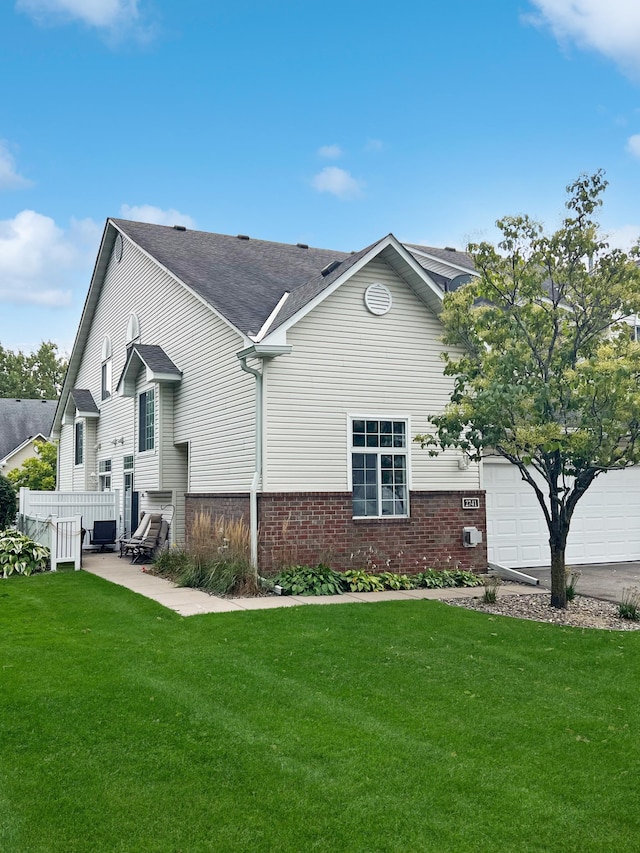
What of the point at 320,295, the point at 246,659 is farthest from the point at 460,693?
the point at 320,295

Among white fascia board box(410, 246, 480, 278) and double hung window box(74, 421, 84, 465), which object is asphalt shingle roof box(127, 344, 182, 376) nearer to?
white fascia board box(410, 246, 480, 278)

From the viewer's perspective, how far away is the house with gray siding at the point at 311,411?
39.8 feet

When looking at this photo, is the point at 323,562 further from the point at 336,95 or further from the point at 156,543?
the point at 336,95

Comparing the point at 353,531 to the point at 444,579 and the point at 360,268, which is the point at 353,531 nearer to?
the point at 444,579

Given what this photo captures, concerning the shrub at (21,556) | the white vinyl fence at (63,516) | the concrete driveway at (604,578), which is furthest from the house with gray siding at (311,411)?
the shrub at (21,556)

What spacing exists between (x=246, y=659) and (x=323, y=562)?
16.0 feet

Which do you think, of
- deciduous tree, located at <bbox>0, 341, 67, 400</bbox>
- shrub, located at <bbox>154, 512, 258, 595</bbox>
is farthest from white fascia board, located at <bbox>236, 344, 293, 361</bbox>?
deciduous tree, located at <bbox>0, 341, 67, 400</bbox>

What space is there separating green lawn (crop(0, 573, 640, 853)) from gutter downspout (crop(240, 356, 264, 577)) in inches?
113

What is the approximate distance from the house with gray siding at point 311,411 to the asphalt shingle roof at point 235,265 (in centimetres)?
7

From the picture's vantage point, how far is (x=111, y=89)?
17.3 m

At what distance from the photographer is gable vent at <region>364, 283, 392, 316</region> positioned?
13.1m

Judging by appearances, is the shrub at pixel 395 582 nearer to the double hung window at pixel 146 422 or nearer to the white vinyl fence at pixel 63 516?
the white vinyl fence at pixel 63 516

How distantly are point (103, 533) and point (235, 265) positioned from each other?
23.9ft

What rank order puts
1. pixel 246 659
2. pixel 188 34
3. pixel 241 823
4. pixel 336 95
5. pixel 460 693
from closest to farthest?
pixel 241 823 < pixel 460 693 < pixel 246 659 < pixel 188 34 < pixel 336 95
